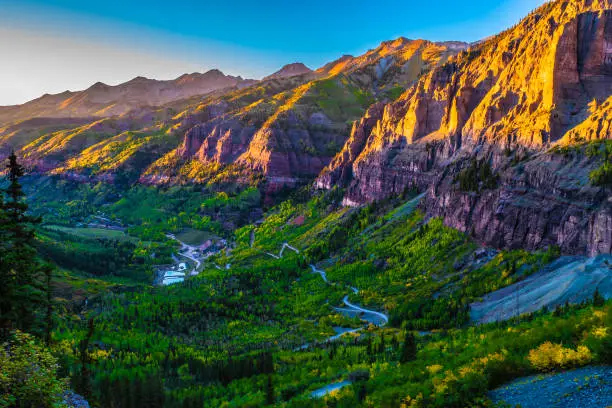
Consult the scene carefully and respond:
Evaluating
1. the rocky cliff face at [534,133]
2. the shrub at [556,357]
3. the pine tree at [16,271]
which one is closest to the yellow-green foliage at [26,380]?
the pine tree at [16,271]

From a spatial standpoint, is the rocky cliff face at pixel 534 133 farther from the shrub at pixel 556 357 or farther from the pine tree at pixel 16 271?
the pine tree at pixel 16 271

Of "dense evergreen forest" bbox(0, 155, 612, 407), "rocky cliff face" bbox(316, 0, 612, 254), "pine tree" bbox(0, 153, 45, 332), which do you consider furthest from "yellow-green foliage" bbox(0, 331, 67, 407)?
"rocky cliff face" bbox(316, 0, 612, 254)

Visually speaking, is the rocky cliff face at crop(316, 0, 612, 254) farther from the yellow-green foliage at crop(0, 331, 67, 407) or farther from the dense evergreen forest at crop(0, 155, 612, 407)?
the yellow-green foliage at crop(0, 331, 67, 407)

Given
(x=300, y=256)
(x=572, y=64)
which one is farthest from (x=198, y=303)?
(x=572, y=64)

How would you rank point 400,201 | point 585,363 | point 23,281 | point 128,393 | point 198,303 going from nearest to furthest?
point 585,363, point 23,281, point 128,393, point 198,303, point 400,201

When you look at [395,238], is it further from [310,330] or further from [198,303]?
[198,303]

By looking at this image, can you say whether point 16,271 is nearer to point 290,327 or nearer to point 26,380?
point 26,380
